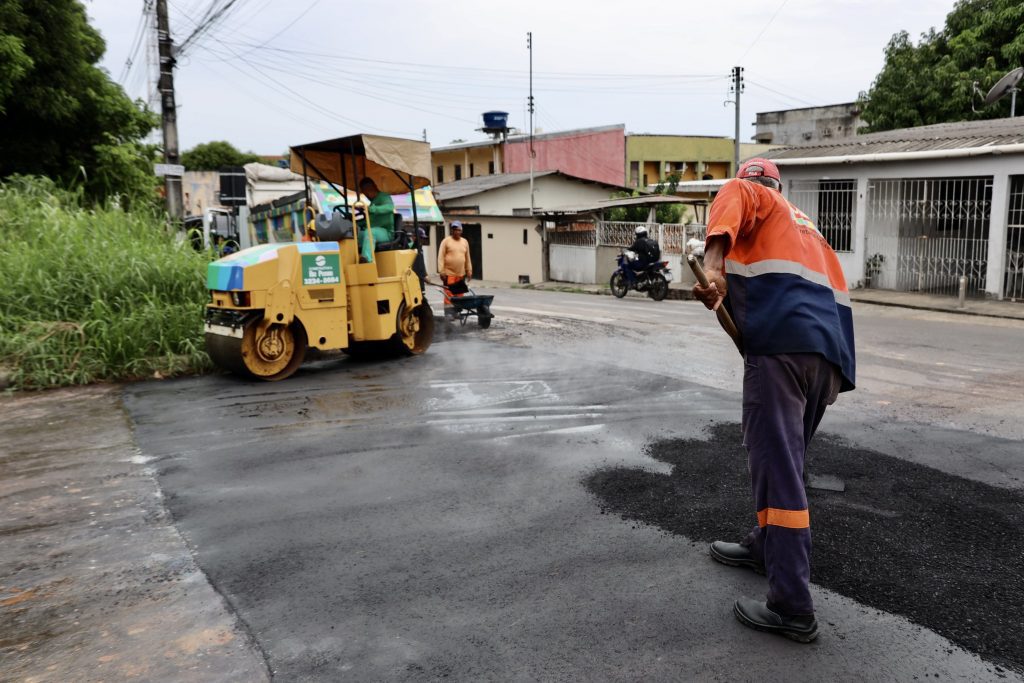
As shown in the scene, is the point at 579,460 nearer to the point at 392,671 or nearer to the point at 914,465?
the point at 914,465

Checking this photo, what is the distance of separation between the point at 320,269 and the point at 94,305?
2.63 m

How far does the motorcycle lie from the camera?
19984mm

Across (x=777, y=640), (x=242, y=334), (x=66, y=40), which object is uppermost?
(x=66, y=40)

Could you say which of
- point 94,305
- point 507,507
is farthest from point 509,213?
point 507,507

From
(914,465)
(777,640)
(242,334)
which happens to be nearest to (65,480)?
(242,334)

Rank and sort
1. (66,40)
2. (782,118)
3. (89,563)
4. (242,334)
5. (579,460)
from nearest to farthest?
(89,563)
(579,460)
(242,334)
(66,40)
(782,118)

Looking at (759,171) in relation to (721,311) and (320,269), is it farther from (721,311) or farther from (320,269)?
(320,269)

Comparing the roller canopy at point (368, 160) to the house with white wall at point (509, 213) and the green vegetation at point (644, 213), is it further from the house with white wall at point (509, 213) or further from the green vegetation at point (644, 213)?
the house with white wall at point (509, 213)

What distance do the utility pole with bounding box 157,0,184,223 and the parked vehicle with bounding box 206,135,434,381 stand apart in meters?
5.82

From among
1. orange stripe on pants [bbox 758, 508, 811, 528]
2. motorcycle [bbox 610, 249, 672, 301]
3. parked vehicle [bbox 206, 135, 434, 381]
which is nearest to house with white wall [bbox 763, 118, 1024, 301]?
motorcycle [bbox 610, 249, 672, 301]

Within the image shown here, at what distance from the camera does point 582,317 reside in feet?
47.4

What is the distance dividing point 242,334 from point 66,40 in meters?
12.6

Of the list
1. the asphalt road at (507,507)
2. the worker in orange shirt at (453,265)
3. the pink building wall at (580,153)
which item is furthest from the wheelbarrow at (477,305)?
the pink building wall at (580,153)

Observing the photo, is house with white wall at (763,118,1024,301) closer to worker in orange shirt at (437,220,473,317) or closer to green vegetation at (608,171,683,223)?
green vegetation at (608,171,683,223)
